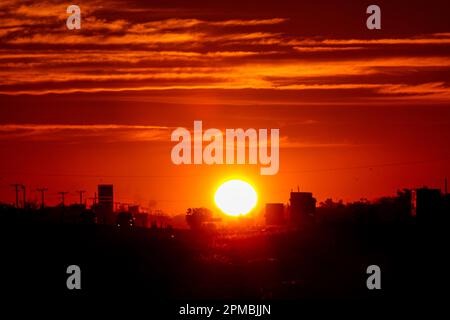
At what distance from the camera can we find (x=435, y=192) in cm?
18100

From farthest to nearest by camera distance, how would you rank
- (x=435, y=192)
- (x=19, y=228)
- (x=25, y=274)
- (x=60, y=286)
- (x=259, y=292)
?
(x=435, y=192) < (x=19, y=228) < (x=25, y=274) < (x=60, y=286) < (x=259, y=292)

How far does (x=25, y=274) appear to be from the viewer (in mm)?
63406

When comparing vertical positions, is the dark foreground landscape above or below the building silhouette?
below

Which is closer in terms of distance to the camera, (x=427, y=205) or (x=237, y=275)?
(x=237, y=275)

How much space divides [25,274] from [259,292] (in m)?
19.2

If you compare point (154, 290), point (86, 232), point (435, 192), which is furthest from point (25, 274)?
point (435, 192)

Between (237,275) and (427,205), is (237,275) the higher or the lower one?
the lower one

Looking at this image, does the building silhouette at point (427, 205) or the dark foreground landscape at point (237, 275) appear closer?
the dark foreground landscape at point (237, 275)

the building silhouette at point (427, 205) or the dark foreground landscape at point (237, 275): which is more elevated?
the building silhouette at point (427, 205)

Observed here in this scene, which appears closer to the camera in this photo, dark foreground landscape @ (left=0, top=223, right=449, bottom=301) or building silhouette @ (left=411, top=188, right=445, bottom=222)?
dark foreground landscape @ (left=0, top=223, right=449, bottom=301)
